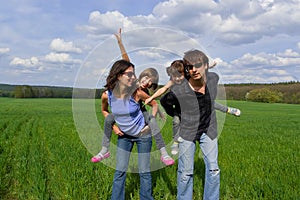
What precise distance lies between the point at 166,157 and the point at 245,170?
2.49 meters

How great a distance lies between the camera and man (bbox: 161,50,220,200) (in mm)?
3738

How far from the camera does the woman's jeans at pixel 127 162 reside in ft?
12.7

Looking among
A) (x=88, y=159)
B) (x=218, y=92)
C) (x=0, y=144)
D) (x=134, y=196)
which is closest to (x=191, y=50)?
(x=218, y=92)

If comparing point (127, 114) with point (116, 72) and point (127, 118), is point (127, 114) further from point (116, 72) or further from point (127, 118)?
point (116, 72)

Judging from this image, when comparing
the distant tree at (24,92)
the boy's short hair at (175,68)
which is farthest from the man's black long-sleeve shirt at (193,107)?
the distant tree at (24,92)

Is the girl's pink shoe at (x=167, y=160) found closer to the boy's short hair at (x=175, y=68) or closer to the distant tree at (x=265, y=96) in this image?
the boy's short hair at (x=175, y=68)

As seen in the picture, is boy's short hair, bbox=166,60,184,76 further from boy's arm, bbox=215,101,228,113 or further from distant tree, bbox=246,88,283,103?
distant tree, bbox=246,88,283,103

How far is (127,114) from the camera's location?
3.78 metres

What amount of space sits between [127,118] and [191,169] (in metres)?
0.96

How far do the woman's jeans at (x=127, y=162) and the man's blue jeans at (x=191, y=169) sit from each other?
1.25 ft

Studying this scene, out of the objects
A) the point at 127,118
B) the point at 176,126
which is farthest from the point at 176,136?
the point at 127,118

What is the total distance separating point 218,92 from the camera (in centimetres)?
399

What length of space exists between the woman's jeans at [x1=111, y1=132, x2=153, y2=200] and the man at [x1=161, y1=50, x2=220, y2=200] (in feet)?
1.26

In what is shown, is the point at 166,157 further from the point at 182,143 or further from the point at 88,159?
the point at 88,159
